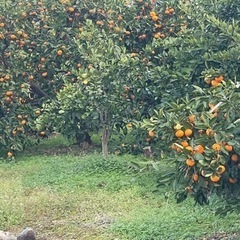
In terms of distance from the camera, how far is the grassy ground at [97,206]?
496cm

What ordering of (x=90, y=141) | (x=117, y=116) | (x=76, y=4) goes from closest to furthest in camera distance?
1. (x=117, y=116)
2. (x=76, y=4)
3. (x=90, y=141)

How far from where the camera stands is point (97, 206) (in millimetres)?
5816

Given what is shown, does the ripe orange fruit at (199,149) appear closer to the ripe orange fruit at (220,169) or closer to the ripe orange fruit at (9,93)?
the ripe orange fruit at (220,169)

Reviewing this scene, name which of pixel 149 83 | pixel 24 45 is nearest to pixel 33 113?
pixel 24 45

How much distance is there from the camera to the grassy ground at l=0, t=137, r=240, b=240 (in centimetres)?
496

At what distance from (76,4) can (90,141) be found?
88.3 inches

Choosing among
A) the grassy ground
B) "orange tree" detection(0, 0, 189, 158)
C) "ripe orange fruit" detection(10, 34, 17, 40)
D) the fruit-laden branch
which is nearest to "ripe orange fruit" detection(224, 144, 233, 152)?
the grassy ground


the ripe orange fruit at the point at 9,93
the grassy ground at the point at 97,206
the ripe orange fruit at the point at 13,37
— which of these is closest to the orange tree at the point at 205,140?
the grassy ground at the point at 97,206

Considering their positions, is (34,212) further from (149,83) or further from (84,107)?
(149,83)

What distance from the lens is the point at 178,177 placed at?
3.57 metres

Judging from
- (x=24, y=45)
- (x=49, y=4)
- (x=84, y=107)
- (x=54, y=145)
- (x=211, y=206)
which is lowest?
(x=54, y=145)

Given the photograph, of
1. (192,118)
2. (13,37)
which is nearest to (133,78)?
(13,37)

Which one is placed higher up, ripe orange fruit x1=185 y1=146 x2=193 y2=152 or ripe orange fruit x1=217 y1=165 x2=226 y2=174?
ripe orange fruit x1=185 y1=146 x2=193 y2=152

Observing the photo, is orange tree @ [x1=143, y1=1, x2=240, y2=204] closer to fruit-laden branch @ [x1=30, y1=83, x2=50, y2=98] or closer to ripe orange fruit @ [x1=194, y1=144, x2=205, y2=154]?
ripe orange fruit @ [x1=194, y1=144, x2=205, y2=154]
